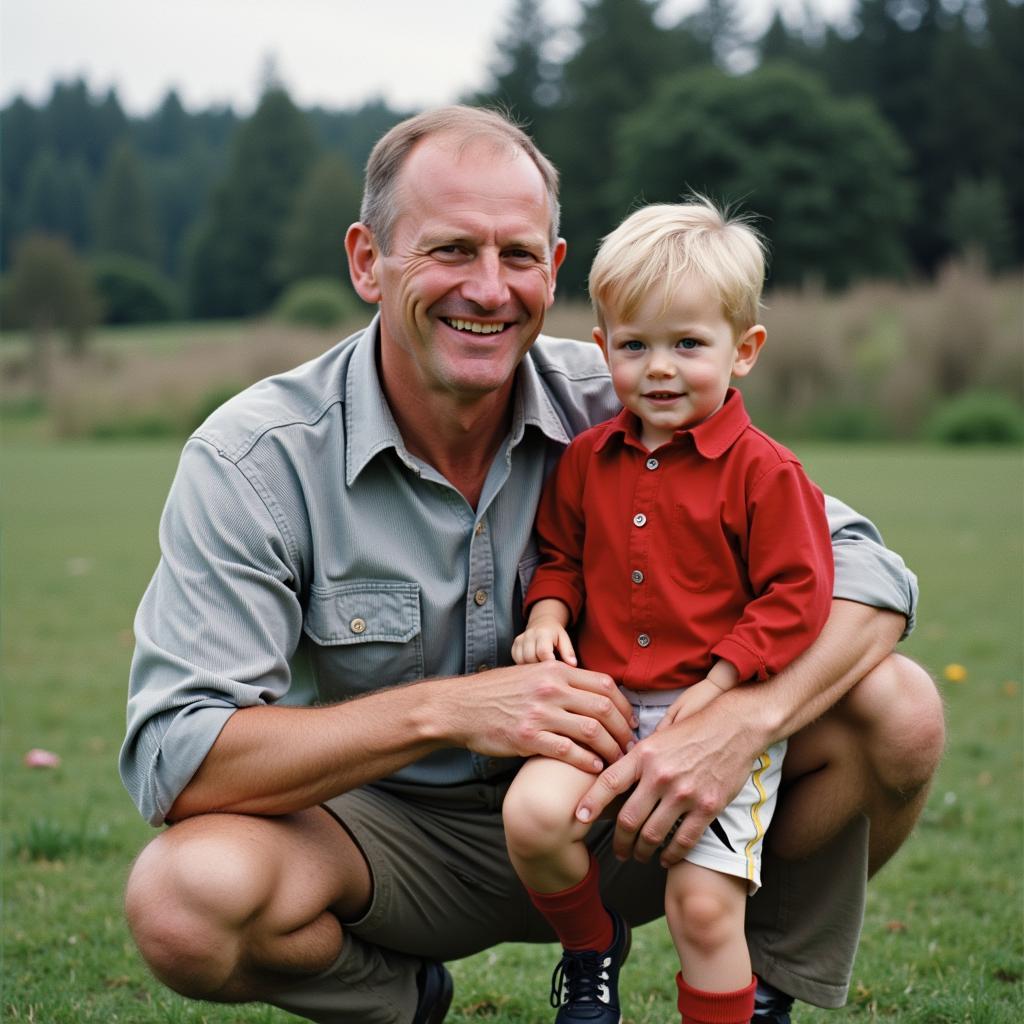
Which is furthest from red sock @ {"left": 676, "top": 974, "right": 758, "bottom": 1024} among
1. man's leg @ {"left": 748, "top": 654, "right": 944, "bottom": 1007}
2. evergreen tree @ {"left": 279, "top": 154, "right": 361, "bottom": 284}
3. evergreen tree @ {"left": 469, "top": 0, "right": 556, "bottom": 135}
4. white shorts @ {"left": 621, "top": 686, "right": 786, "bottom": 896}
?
evergreen tree @ {"left": 279, "top": 154, "right": 361, "bottom": 284}

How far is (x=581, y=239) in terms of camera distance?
2379 inches

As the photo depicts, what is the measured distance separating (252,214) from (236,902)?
3213 inches

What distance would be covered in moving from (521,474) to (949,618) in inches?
256

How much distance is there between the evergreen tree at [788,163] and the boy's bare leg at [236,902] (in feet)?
175

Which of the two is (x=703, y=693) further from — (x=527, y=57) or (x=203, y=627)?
(x=527, y=57)

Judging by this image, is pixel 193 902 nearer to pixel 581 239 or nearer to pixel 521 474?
pixel 521 474

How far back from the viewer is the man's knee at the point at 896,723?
3016 millimetres

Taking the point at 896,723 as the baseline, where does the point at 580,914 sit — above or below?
below

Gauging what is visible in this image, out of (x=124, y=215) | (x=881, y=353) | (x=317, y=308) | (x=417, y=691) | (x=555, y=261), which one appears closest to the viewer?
(x=417, y=691)

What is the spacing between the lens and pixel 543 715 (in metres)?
2.88

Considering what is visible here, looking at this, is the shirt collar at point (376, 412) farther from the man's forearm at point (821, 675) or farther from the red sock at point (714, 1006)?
the red sock at point (714, 1006)

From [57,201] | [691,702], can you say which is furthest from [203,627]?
[57,201]

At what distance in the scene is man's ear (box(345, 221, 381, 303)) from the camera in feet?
11.6

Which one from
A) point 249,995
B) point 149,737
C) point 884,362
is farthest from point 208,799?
point 884,362
